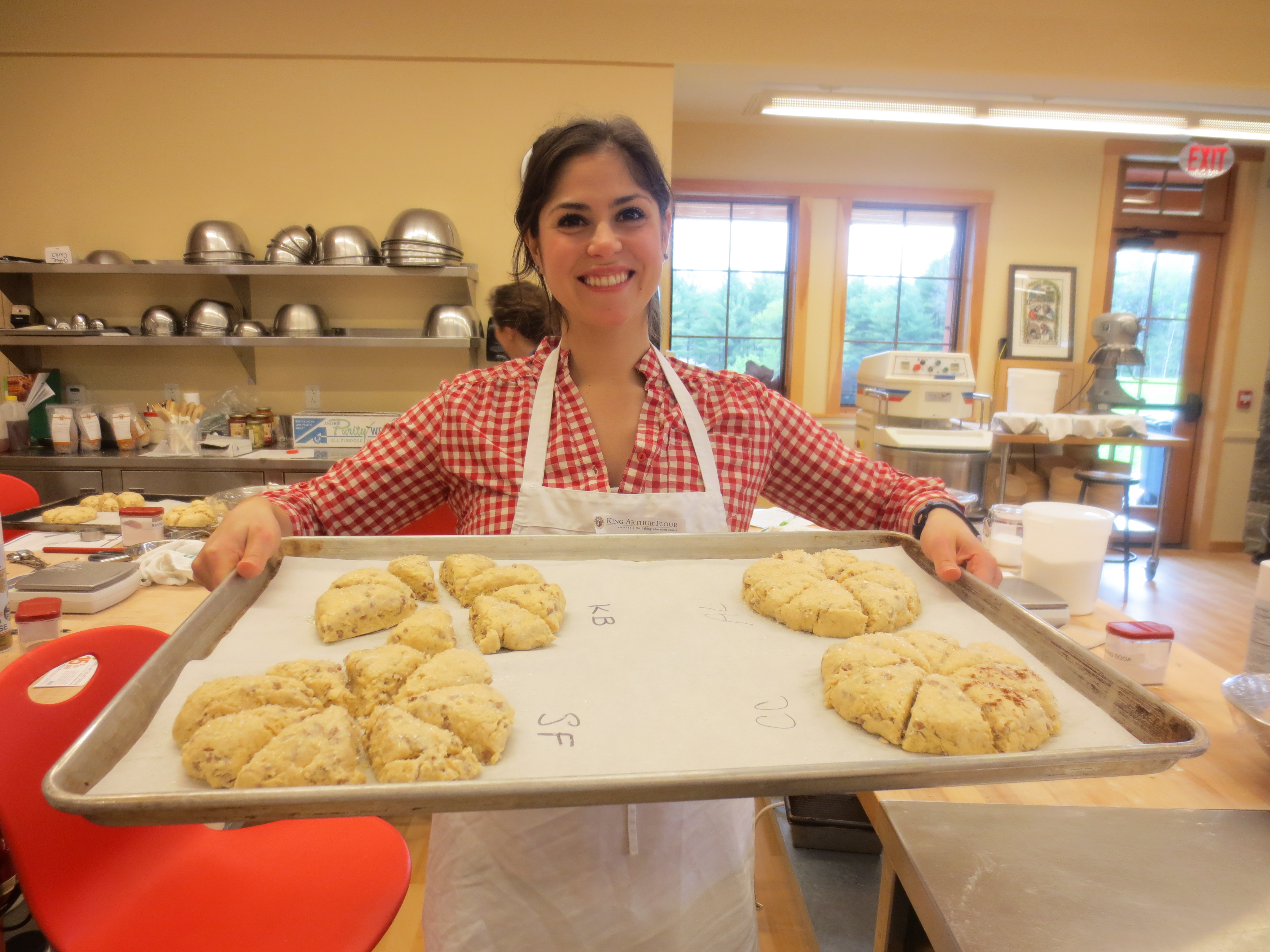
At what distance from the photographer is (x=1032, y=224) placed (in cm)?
538

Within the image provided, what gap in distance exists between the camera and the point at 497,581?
114 centimetres

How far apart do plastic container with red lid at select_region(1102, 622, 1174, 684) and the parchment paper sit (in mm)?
431

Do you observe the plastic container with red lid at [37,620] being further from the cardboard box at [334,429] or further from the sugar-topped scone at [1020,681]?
the cardboard box at [334,429]

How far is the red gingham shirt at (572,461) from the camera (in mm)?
1396

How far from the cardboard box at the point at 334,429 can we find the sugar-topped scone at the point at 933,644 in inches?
131

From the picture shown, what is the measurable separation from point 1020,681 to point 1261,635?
705 mm

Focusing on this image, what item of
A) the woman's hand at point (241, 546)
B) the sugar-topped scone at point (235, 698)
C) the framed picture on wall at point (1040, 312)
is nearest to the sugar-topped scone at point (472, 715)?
the sugar-topped scone at point (235, 698)

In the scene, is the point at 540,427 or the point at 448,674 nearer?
the point at 448,674

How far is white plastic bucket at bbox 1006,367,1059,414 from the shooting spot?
15.5 ft

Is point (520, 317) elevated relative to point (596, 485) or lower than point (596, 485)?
elevated

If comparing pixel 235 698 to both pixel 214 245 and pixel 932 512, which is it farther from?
pixel 214 245

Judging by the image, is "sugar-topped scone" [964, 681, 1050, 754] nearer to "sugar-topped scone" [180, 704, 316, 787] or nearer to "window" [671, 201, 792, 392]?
"sugar-topped scone" [180, 704, 316, 787]

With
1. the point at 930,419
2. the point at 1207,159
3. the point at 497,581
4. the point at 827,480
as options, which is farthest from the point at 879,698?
the point at 1207,159

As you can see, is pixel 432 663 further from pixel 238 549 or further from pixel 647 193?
pixel 647 193
